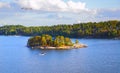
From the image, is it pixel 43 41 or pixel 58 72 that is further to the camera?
pixel 43 41

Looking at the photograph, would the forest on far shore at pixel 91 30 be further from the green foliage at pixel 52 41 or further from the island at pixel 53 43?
the green foliage at pixel 52 41

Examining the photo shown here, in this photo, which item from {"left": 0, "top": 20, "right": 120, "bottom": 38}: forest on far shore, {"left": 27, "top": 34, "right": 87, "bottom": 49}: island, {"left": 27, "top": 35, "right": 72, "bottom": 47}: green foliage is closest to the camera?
{"left": 27, "top": 34, "right": 87, "bottom": 49}: island

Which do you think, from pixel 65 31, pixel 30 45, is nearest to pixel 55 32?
pixel 65 31

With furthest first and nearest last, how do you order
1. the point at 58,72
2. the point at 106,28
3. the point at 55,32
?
the point at 55,32
the point at 106,28
the point at 58,72

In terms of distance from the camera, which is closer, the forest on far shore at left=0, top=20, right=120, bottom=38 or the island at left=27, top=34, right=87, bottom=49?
the island at left=27, top=34, right=87, bottom=49

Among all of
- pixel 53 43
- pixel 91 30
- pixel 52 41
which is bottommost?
pixel 53 43

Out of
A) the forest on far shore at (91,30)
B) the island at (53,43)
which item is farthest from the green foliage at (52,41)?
the forest on far shore at (91,30)

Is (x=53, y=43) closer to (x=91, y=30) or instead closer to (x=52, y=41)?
(x=52, y=41)

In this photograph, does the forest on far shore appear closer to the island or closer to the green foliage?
the island

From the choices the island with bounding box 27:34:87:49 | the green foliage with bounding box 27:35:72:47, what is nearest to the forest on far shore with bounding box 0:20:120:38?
the island with bounding box 27:34:87:49

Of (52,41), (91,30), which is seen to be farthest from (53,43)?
(91,30)

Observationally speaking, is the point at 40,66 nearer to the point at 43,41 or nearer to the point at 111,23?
the point at 43,41
